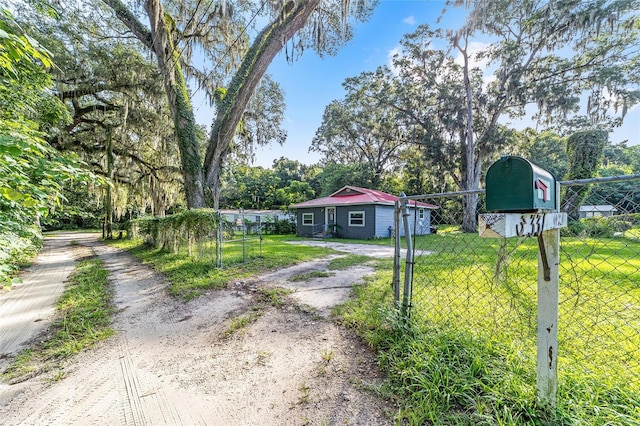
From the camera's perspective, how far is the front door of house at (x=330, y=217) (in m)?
15.1

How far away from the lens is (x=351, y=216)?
14.4 meters

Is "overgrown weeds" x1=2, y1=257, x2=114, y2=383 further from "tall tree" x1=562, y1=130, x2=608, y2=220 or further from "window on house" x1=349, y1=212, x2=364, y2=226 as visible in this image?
"tall tree" x1=562, y1=130, x2=608, y2=220

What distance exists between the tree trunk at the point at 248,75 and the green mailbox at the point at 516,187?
7.49 m

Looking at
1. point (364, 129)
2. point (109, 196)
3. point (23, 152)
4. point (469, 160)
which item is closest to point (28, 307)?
point (23, 152)

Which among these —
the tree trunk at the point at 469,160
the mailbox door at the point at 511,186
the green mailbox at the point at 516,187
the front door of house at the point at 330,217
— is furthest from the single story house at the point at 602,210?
the tree trunk at the point at 469,160

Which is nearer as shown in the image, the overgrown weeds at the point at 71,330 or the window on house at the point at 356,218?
the overgrown weeds at the point at 71,330

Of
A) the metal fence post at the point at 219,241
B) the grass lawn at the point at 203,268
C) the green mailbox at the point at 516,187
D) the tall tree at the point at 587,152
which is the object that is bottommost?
the grass lawn at the point at 203,268

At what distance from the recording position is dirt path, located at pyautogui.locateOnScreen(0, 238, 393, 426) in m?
1.66

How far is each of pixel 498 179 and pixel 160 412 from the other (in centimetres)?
245

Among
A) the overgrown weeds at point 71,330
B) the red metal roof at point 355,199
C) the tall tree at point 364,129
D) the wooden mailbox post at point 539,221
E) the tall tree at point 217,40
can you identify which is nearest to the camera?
the wooden mailbox post at point 539,221

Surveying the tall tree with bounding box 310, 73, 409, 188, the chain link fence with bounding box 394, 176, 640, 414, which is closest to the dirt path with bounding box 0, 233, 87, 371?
the chain link fence with bounding box 394, 176, 640, 414

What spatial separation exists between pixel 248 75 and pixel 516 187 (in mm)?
7819

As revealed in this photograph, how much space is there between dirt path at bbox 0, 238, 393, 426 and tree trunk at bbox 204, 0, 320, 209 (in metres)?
5.77

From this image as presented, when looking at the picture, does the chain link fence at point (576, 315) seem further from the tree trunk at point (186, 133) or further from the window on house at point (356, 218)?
the window on house at point (356, 218)
